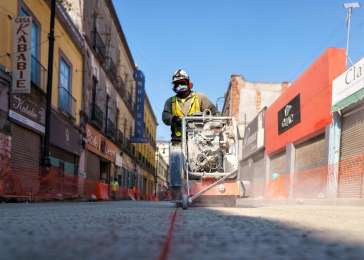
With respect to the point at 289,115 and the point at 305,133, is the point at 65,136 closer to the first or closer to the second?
the point at 305,133

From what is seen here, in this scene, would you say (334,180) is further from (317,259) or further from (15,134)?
(317,259)

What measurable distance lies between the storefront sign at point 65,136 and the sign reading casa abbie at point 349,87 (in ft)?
29.6

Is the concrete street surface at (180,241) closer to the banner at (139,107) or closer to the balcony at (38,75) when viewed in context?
the balcony at (38,75)

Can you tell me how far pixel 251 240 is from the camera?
320 centimetres

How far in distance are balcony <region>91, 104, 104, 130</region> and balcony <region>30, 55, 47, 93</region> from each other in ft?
25.9

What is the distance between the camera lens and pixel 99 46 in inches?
981

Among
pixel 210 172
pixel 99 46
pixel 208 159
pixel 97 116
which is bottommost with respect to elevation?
pixel 210 172

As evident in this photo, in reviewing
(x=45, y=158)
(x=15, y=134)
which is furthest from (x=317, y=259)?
(x=45, y=158)

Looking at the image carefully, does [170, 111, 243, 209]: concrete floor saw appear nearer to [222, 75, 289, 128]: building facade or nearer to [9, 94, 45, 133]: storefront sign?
[9, 94, 45, 133]: storefront sign

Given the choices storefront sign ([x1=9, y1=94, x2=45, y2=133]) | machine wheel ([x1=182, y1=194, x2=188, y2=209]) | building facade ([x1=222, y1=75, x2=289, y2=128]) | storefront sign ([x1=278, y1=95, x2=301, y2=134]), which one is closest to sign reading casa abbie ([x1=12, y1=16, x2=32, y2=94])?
storefront sign ([x1=9, y1=94, x2=45, y2=133])

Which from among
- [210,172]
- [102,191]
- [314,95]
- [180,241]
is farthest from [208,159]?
[102,191]

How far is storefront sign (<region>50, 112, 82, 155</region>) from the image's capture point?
16.5 metres

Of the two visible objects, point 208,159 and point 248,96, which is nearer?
point 208,159

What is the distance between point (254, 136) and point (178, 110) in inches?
946
